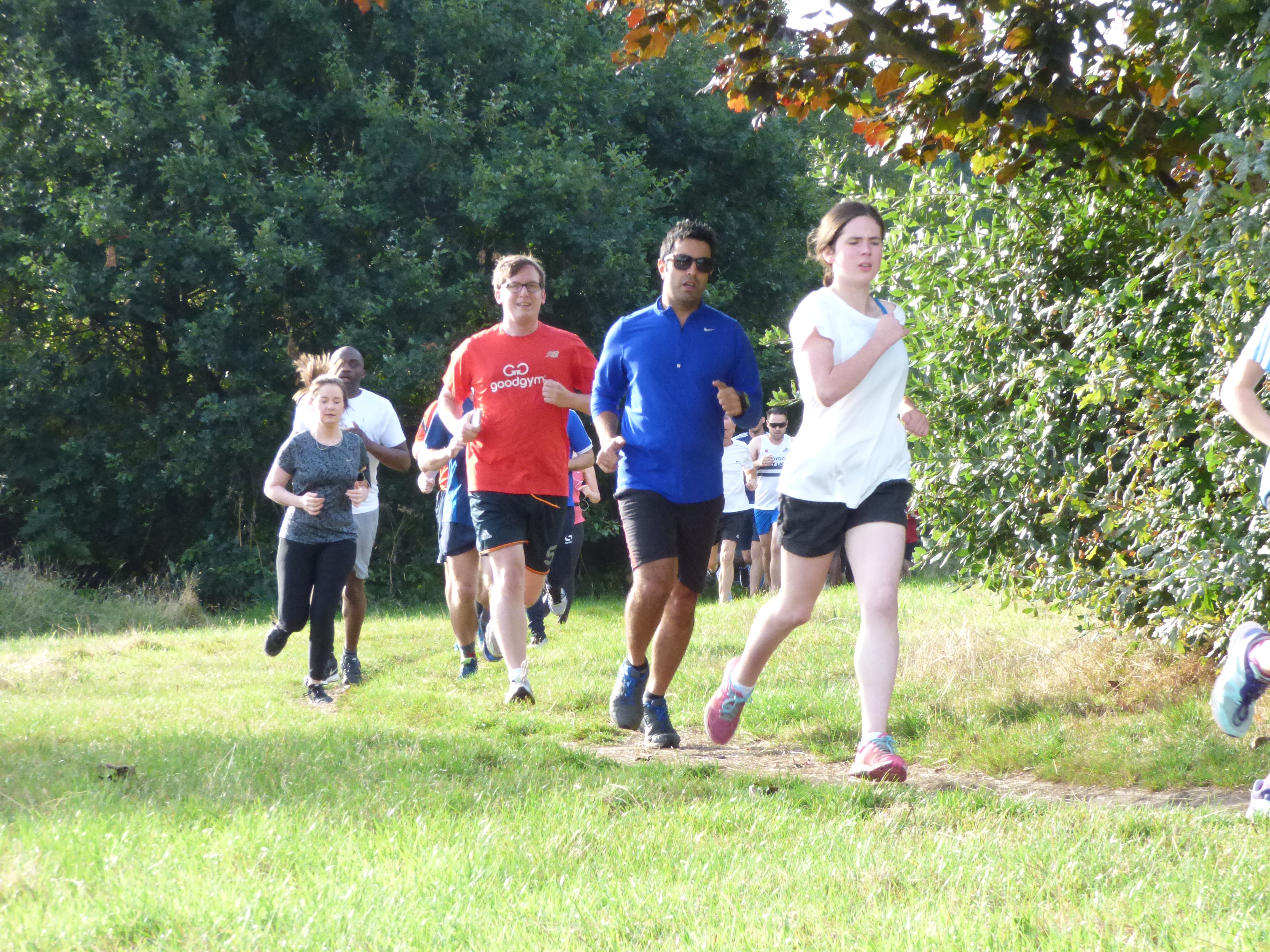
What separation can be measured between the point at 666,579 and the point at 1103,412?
6.84 feet

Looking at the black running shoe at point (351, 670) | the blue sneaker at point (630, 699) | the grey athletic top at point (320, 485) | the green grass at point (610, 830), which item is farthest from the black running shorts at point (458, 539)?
the blue sneaker at point (630, 699)

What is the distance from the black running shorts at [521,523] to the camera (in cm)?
717

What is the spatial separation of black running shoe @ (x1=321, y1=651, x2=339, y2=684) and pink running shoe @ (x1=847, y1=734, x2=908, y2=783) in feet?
13.7

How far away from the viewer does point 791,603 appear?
→ 5168 millimetres

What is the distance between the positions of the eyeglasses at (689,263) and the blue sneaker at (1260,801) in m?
3.23

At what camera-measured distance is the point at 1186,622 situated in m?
5.45

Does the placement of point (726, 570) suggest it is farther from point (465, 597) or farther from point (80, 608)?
point (80, 608)

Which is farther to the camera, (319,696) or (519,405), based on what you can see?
(319,696)

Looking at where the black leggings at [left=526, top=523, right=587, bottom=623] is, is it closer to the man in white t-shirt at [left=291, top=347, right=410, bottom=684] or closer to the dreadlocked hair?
the man in white t-shirt at [left=291, top=347, right=410, bottom=684]

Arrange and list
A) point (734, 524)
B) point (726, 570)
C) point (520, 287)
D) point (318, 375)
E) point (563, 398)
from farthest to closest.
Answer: point (734, 524) → point (726, 570) → point (318, 375) → point (520, 287) → point (563, 398)

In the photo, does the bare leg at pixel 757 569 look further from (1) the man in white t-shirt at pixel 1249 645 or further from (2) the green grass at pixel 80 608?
(1) the man in white t-shirt at pixel 1249 645

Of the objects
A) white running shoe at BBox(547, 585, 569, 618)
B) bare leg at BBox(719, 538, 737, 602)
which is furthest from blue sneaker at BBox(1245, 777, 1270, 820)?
bare leg at BBox(719, 538, 737, 602)

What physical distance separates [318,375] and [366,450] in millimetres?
1003

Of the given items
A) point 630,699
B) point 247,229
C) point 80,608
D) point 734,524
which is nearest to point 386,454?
point 630,699
